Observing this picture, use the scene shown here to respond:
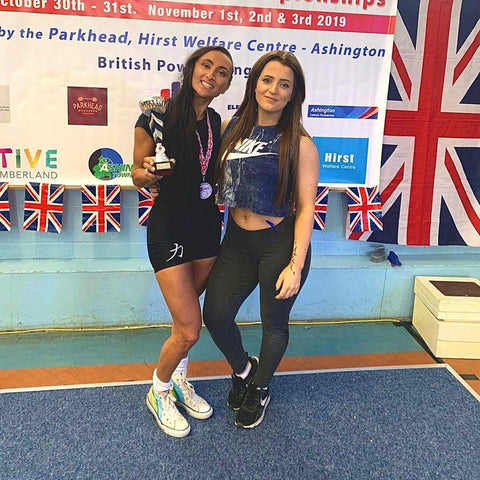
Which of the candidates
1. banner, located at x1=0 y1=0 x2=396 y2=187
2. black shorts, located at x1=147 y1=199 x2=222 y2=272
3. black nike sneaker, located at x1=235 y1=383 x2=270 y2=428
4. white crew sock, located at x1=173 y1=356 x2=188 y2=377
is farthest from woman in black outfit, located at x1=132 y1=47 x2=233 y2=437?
banner, located at x1=0 y1=0 x2=396 y2=187

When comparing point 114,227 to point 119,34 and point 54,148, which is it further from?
point 119,34

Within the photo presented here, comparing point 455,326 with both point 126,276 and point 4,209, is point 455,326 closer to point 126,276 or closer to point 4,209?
point 126,276

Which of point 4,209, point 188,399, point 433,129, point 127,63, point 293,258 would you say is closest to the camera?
point 293,258

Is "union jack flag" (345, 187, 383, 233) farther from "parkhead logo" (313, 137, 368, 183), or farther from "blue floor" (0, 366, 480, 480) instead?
"blue floor" (0, 366, 480, 480)

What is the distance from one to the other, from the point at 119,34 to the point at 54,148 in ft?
2.29

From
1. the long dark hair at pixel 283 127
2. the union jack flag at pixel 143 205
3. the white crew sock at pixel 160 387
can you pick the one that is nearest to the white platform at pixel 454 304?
the long dark hair at pixel 283 127

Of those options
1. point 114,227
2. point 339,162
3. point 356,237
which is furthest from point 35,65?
point 356,237

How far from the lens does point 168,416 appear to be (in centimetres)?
205

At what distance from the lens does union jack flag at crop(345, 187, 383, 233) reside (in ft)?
9.66

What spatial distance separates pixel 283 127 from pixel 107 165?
4.22 ft

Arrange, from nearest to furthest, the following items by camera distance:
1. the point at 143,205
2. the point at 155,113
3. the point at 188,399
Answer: the point at 155,113 → the point at 188,399 → the point at 143,205

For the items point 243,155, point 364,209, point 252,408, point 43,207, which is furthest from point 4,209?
point 364,209

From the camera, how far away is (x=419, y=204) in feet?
10.1

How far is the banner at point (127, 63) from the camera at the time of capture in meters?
2.54
